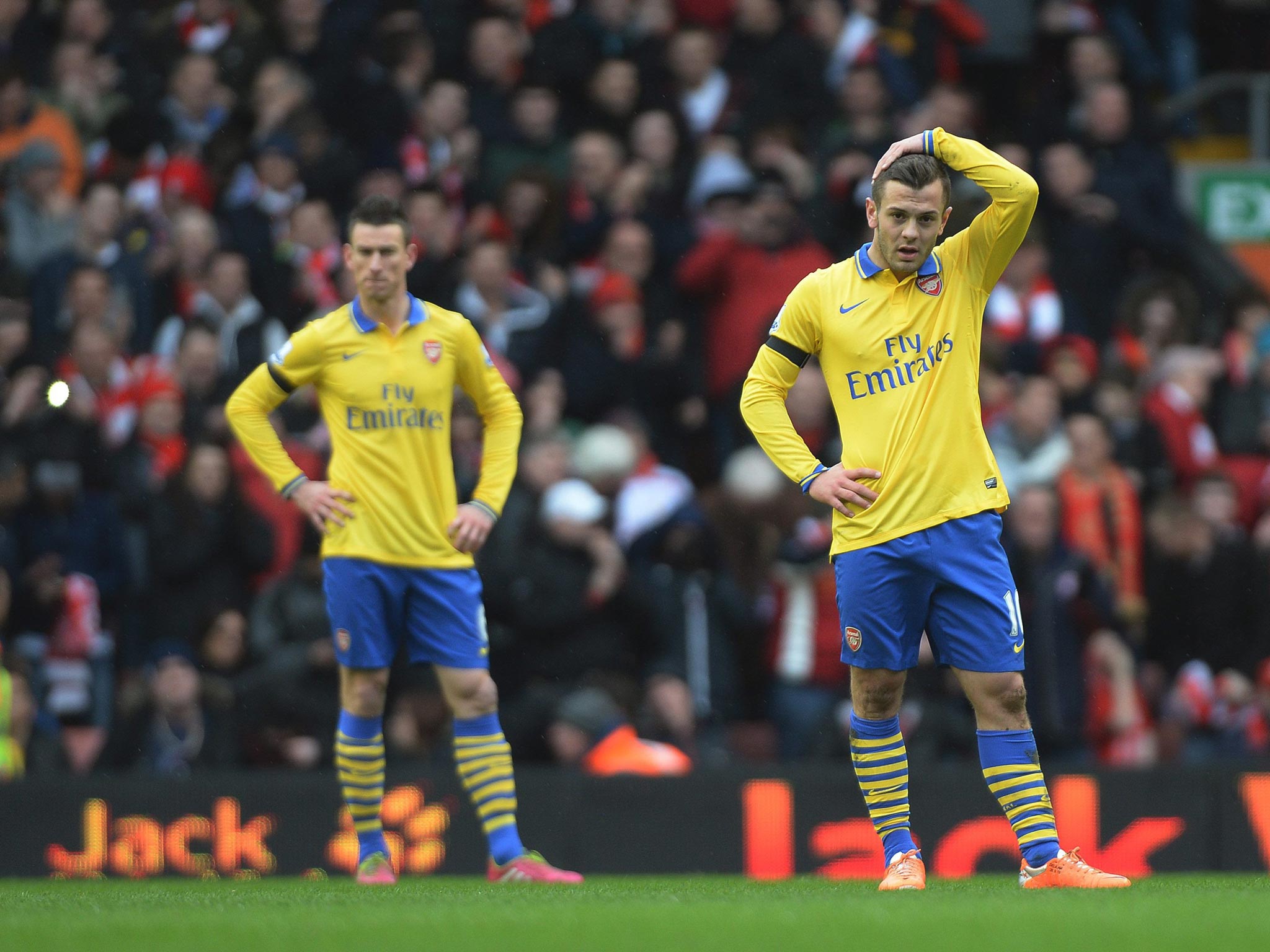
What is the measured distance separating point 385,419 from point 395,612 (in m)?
0.78

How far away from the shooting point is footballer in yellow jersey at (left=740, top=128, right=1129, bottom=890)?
252 inches

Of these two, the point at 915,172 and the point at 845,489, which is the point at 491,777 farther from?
the point at 915,172

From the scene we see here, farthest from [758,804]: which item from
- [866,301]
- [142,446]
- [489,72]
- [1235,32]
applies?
[1235,32]

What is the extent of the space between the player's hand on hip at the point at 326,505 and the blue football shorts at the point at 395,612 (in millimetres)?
164

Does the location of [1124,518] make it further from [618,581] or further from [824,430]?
[618,581]

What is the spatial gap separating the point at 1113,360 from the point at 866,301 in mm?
6128

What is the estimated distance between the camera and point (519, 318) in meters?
12.1

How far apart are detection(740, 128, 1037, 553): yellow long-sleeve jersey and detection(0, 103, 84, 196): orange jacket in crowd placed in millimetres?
7861

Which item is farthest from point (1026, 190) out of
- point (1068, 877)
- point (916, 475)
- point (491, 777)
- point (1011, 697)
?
point (491, 777)

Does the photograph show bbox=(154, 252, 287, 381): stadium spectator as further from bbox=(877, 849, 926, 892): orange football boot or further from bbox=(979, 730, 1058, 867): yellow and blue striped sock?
bbox=(979, 730, 1058, 867): yellow and blue striped sock

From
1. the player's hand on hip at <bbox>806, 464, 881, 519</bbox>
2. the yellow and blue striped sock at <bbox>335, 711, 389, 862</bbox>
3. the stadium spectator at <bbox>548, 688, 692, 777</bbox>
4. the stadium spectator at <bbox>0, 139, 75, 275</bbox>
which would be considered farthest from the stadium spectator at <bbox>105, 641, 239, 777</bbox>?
the player's hand on hip at <bbox>806, 464, 881, 519</bbox>

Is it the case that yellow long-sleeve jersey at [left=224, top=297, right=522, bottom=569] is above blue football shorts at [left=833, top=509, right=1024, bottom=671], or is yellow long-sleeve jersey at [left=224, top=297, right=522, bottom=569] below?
above

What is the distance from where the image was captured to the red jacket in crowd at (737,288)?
39.3 ft

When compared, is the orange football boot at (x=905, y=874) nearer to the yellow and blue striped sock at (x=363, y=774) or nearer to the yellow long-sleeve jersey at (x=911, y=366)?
the yellow long-sleeve jersey at (x=911, y=366)
